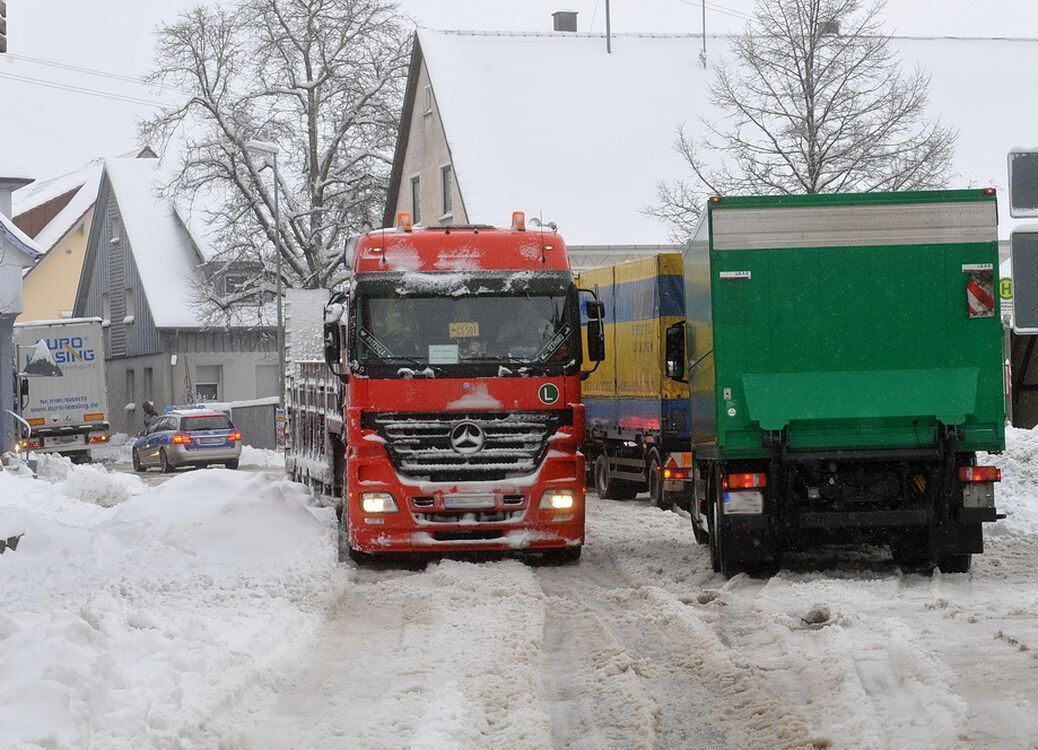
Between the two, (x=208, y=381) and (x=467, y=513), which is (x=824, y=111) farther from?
(x=208, y=381)

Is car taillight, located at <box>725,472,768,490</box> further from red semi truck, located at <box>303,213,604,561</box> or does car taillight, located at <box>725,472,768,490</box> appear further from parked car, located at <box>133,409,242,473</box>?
parked car, located at <box>133,409,242,473</box>

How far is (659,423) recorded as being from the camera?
68.6ft

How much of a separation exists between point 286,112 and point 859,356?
1519 inches

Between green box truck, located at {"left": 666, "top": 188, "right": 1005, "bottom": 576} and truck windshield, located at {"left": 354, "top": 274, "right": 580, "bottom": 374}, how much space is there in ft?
7.45

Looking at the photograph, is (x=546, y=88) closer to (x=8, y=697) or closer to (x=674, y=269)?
(x=674, y=269)

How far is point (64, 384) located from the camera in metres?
42.0

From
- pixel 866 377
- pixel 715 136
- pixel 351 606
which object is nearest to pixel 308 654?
pixel 351 606

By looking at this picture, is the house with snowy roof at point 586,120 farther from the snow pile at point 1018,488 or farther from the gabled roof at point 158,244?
the snow pile at point 1018,488

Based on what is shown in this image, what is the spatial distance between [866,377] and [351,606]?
4.61 m

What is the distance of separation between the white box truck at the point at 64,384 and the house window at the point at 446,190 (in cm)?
994

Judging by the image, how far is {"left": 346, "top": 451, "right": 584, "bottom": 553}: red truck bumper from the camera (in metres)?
14.9

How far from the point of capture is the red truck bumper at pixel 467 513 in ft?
48.9

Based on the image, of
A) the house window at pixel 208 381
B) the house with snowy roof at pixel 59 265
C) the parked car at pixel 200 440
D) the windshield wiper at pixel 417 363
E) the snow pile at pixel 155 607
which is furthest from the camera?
the house with snowy roof at pixel 59 265

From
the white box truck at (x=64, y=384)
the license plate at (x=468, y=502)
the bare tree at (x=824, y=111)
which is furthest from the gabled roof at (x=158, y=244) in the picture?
the license plate at (x=468, y=502)
